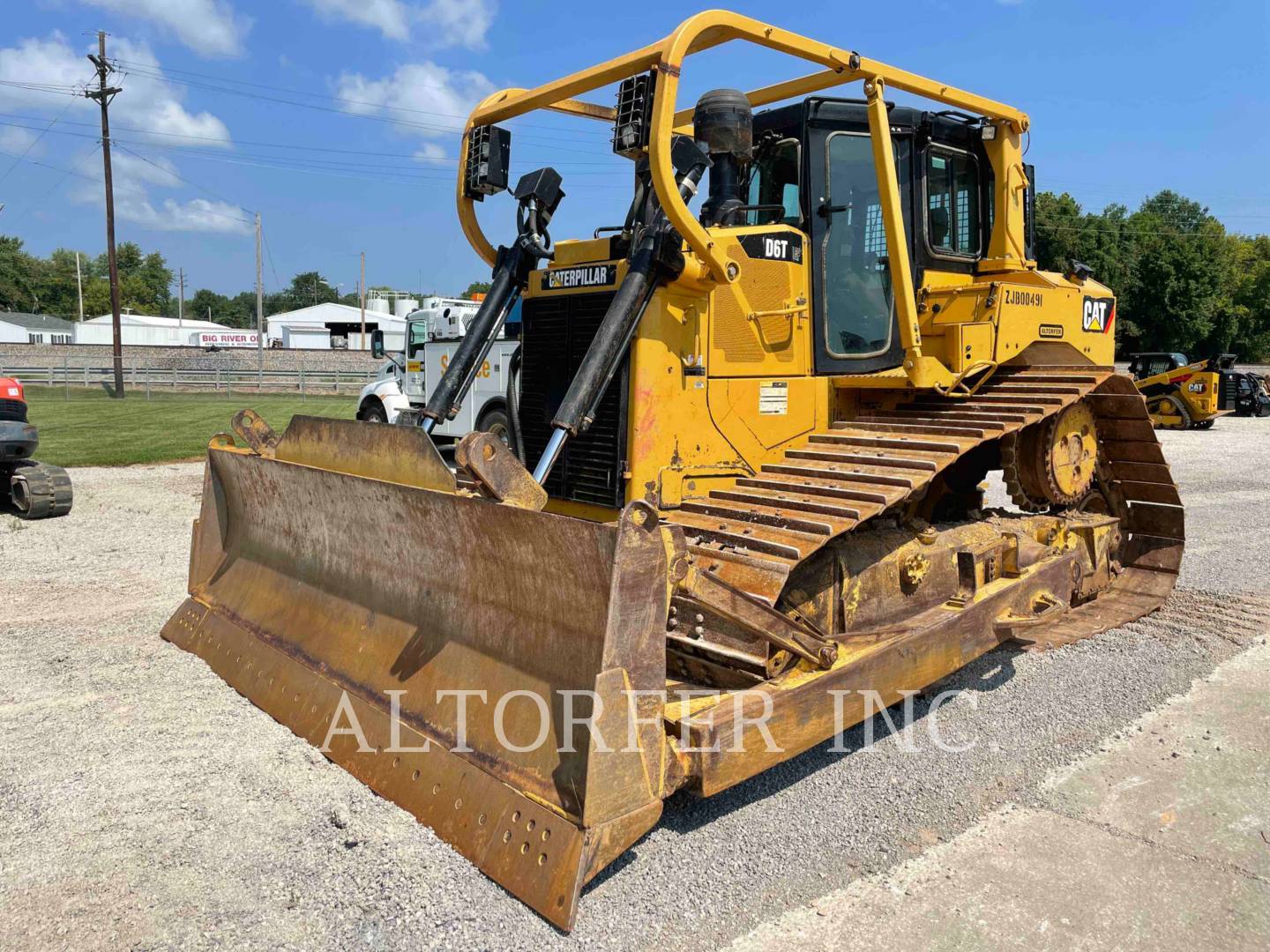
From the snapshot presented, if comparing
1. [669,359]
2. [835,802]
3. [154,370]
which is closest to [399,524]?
[669,359]

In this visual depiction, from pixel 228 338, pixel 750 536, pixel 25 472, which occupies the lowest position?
pixel 25 472

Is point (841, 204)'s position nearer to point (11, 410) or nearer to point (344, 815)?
point (344, 815)

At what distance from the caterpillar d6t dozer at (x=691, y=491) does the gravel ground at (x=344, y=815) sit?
0.20 m

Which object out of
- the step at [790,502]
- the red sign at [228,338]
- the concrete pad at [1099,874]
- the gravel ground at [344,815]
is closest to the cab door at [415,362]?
the gravel ground at [344,815]

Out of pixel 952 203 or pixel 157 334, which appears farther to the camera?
pixel 157 334

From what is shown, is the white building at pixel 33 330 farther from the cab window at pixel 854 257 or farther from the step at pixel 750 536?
the step at pixel 750 536

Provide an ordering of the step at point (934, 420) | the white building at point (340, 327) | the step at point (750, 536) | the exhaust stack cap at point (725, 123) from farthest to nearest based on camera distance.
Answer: the white building at point (340, 327), the step at point (934, 420), the exhaust stack cap at point (725, 123), the step at point (750, 536)

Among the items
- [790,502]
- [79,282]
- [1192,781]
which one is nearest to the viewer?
[1192,781]

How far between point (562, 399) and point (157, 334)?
300 ft

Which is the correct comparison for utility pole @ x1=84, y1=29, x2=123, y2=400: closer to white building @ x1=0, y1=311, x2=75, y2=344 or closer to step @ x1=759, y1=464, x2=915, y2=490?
step @ x1=759, y1=464, x2=915, y2=490

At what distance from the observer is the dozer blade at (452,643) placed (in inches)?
120

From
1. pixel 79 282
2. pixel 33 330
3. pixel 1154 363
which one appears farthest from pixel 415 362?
pixel 79 282

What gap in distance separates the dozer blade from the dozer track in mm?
758

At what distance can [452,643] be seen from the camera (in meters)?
3.91
